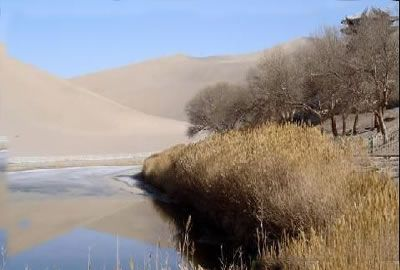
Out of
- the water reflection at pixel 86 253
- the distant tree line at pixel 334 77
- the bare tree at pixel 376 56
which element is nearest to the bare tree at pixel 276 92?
the distant tree line at pixel 334 77

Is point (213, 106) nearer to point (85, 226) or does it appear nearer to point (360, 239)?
point (85, 226)

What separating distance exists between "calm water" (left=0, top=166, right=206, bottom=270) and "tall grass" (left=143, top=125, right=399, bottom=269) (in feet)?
4.08

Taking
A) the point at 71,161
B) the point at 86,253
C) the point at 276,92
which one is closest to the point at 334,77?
the point at 276,92

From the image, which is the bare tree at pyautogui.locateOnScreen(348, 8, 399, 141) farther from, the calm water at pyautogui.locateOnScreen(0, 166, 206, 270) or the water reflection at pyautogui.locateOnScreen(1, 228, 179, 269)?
the water reflection at pyautogui.locateOnScreen(1, 228, 179, 269)

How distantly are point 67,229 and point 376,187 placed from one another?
35.1ft

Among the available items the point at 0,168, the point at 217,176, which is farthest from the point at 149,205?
the point at 0,168

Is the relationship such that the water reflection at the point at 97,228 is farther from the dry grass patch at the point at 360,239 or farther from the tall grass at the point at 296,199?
the dry grass patch at the point at 360,239

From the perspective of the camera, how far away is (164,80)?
487 feet

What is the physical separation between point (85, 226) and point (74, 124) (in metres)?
64.9

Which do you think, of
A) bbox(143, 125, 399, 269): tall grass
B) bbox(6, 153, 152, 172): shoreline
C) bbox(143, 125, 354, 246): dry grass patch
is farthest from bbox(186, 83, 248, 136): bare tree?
bbox(143, 125, 399, 269): tall grass

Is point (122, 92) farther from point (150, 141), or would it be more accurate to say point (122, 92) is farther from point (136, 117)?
point (150, 141)

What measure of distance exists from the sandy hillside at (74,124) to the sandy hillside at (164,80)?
2269 cm

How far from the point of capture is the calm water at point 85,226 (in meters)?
11.1

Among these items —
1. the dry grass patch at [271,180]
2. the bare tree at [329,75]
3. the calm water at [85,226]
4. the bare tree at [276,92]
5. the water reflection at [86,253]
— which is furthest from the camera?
the bare tree at [276,92]
